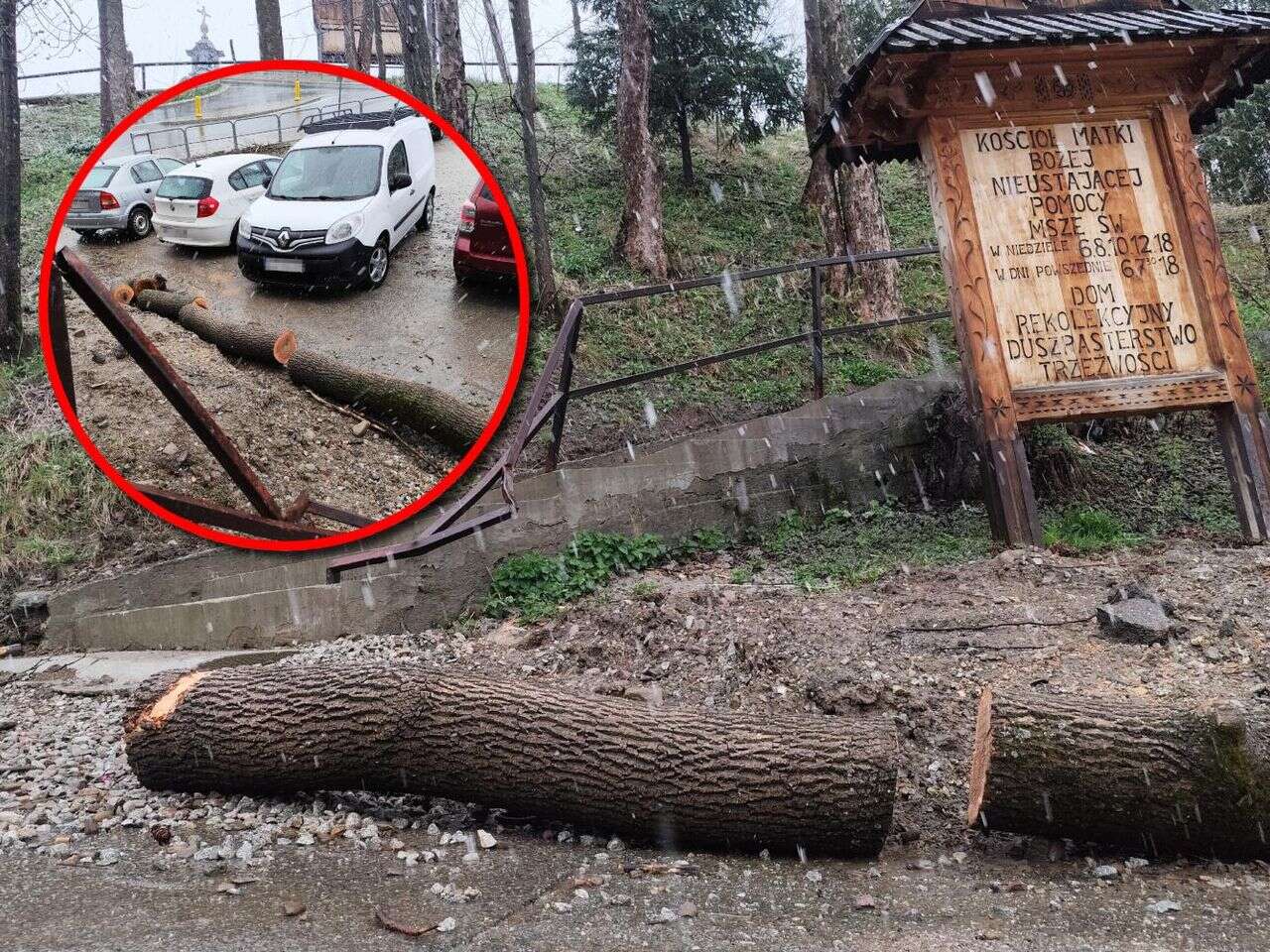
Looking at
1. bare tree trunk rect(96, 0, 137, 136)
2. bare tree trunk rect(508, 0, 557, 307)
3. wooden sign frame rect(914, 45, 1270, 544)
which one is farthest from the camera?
bare tree trunk rect(96, 0, 137, 136)

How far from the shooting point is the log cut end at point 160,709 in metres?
4.18

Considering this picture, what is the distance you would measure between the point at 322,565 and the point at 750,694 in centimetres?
295

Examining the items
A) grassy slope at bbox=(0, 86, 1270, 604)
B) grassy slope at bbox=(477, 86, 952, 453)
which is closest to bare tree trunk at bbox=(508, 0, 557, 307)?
grassy slope at bbox=(477, 86, 952, 453)

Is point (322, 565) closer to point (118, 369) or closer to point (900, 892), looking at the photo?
point (118, 369)

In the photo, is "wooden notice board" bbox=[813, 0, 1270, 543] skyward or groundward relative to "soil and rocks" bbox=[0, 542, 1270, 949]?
skyward

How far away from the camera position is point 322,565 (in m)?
6.30

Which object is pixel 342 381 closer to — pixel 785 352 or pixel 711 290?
pixel 785 352

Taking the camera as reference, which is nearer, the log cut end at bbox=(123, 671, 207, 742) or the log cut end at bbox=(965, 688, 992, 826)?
the log cut end at bbox=(965, 688, 992, 826)

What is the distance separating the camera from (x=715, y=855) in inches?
142

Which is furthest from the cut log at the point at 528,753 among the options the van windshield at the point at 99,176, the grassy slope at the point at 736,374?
the grassy slope at the point at 736,374

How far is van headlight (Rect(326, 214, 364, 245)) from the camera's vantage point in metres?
3.18

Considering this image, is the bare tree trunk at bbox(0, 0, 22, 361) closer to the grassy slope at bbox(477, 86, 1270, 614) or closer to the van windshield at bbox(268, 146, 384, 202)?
the grassy slope at bbox(477, 86, 1270, 614)

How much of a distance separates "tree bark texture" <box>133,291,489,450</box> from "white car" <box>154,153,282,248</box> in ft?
0.62

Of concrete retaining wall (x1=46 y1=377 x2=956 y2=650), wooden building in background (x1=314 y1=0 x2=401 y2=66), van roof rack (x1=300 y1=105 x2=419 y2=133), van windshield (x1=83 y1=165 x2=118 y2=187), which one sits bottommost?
concrete retaining wall (x1=46 y1=377 x2=956 y2=650)
